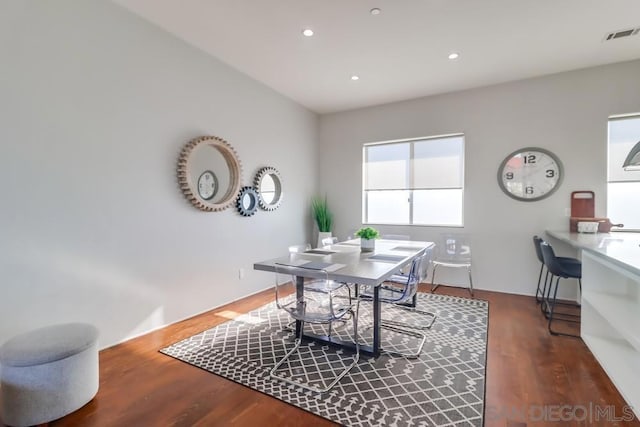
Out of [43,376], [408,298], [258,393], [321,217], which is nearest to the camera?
[43,376]

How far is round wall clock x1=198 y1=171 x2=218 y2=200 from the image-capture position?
335 cm

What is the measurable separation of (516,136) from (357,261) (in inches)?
123

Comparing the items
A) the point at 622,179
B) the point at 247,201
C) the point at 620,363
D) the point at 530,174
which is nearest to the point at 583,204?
the point at 622,179

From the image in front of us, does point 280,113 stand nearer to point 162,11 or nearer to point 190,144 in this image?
point 190,144

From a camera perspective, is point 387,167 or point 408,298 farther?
point 387,167

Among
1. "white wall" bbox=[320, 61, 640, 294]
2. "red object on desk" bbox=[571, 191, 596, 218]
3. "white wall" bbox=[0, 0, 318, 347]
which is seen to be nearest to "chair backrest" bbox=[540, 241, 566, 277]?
"white wall" bbox=[320, 61, 640, 294]

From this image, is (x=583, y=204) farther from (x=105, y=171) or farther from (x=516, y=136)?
(x=105, y=171)

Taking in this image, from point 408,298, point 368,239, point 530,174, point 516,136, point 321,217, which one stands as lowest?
point 408,298

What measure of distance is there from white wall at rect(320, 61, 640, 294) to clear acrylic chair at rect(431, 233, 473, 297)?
172mm

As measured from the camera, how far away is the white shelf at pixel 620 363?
5.82 feet

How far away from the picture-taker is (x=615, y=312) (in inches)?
84.0

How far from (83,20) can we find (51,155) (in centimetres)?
113

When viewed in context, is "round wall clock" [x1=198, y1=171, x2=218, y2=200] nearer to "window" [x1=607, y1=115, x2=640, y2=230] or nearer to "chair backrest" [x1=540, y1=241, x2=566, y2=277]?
"chair backrest" [x1=540, y1=241, x2=566, y2=277]

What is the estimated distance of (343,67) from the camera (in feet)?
12.0
